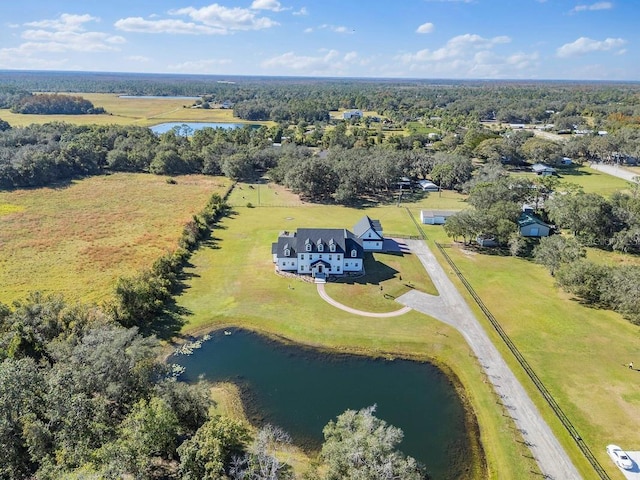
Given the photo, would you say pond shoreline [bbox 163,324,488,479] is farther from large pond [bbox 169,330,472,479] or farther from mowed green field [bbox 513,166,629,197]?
mowed green field [bbox 513,166,629,197]

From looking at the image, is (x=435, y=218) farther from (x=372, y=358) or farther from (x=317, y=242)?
(x=372, y=358)

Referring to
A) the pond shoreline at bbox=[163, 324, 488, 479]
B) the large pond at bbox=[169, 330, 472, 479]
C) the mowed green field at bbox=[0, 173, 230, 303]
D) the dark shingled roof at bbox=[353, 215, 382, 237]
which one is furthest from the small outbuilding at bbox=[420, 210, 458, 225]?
the mowed green field at bbox=[0, 173, 230, 303]

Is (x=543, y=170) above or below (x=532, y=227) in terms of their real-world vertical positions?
above

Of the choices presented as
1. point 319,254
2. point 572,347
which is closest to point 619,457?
point 572,347

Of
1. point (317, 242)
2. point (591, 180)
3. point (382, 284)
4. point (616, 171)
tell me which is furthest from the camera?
point (616, 171)

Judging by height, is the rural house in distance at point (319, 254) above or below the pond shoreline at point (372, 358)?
above

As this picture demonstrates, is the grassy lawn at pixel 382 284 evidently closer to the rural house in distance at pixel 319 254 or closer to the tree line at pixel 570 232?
the rural house in distance at pixel 319 254

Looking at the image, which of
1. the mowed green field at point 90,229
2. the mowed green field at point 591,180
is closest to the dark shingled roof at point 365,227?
the mowed green field at point 90,229

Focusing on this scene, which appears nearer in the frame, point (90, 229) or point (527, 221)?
point (527, 221)
